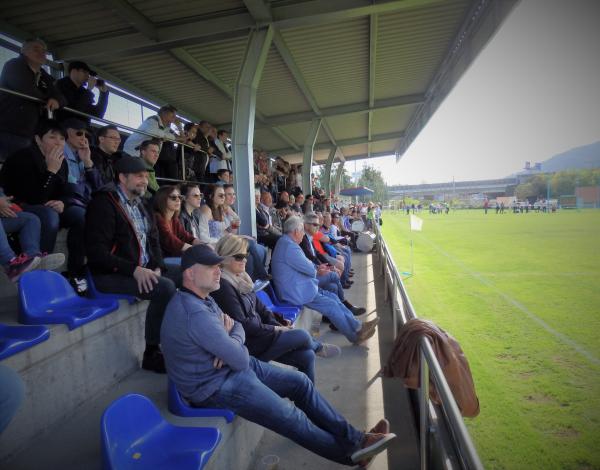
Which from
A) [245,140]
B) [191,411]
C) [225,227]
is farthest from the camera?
[245,140]

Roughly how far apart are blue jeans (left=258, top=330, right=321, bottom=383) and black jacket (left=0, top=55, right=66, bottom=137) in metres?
3.28

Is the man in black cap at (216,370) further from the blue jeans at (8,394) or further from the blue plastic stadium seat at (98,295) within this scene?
the blue plastic stadium seat at (98,295)

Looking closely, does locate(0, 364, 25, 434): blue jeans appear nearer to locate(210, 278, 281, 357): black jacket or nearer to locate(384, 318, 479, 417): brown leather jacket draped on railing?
locate(210, 278, 281, 357): black jacket

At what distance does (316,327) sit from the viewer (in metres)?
5.87

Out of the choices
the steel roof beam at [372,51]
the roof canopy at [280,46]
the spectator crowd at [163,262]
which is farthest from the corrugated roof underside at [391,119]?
the spectator crowd at [163,262]

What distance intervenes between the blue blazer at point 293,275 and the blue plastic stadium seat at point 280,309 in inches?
6.9

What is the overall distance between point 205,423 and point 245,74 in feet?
19.8

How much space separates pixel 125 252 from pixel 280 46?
640 centimetres

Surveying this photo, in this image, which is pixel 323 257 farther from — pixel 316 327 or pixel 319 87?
pixel 319 87

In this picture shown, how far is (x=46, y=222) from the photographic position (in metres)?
3.12

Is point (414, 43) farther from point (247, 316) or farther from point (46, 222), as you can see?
point (46, 222)

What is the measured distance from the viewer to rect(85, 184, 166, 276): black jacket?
2.90 m

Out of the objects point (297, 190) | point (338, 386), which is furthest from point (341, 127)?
point (338, 386)

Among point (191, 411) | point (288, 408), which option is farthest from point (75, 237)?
point (288, 408)
